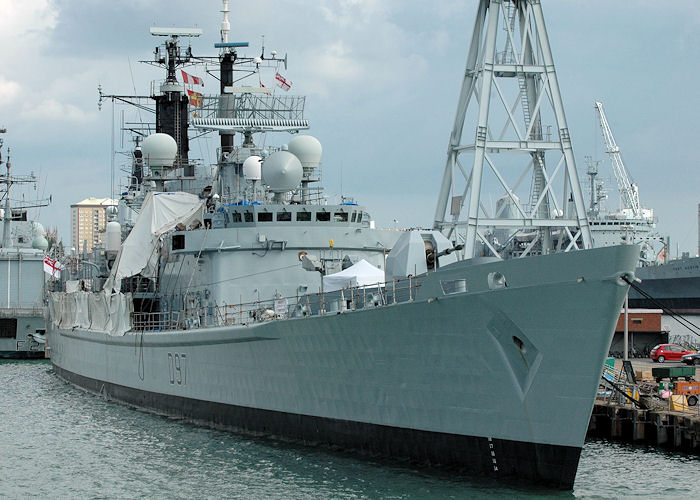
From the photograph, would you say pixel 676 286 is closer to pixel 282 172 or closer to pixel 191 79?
pixel 191 79

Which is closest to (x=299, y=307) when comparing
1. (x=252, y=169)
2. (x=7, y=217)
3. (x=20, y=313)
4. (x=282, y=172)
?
(x=282, y=172)

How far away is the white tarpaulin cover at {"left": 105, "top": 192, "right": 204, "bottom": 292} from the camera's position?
23.9m

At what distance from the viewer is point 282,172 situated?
21562 millimetres

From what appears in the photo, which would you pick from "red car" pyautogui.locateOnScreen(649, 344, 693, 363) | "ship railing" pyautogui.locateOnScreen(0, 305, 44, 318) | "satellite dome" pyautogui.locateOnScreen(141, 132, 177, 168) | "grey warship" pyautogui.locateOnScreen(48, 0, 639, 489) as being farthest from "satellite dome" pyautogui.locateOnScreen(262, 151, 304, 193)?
"ship railing" pyautogui.locateOnScreen(0, 305, 44, 318)

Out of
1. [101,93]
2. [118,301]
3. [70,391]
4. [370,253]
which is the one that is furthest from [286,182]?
[101,93]

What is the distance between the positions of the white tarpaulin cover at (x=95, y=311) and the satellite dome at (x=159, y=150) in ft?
14.4

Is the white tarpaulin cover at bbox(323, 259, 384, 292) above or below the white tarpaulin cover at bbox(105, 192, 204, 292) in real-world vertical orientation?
below

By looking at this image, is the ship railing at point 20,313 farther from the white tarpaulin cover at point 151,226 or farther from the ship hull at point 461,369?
the ship hull at point 461,369

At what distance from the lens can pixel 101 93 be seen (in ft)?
127

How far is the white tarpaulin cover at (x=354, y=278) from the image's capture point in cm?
1777

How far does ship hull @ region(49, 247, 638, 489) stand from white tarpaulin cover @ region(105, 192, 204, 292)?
6047mm

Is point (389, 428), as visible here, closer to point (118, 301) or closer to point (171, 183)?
point (118, 301)

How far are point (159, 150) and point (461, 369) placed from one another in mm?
17218

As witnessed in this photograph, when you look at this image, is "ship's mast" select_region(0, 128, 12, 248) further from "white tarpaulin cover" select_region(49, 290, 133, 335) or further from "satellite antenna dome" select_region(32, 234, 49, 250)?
"white tarpaulin cover" select_region(49, 290, 133, 335)
